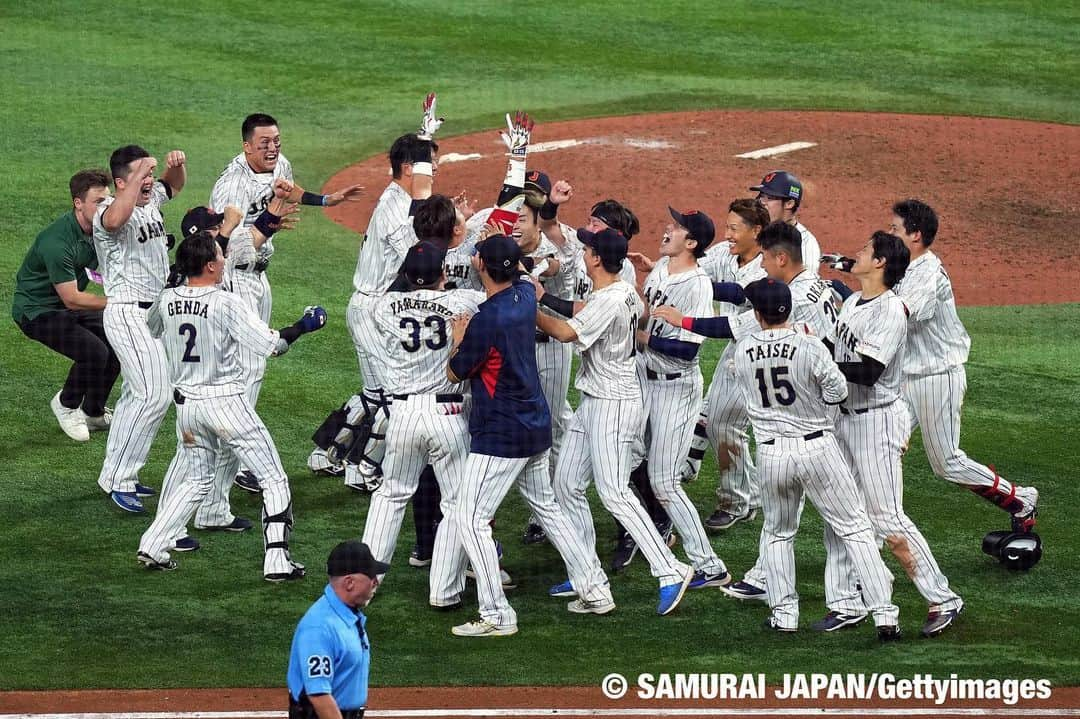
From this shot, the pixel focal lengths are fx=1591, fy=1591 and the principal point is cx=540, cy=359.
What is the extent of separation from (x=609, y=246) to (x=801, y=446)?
1301mm

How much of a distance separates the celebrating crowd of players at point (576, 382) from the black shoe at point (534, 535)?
22mm

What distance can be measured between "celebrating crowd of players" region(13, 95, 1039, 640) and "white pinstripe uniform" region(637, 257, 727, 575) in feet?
0.04

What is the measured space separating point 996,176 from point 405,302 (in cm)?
1010

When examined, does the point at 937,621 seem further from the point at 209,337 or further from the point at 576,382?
the point at 209,337

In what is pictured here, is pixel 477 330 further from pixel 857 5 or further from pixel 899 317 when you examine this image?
pixel 857 5

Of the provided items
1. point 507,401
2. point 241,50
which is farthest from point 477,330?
point 241,50

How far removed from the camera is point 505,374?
7.34 metres

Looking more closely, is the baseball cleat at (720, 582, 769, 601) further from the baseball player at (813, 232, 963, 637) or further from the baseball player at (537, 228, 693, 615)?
the baseball player at (813, 232, 963, 637)

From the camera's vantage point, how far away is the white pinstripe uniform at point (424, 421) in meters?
7.44

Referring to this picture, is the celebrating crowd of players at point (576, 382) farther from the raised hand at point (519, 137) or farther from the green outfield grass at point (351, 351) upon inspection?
the green outfield grass at point (351, 351)

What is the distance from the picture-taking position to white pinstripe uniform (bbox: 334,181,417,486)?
29.3 feet

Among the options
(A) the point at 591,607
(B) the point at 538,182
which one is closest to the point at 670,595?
(A) the point at 591,607

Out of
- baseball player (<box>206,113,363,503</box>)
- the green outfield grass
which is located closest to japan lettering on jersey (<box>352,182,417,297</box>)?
baseball player (<box>206,113,363,503</box>)

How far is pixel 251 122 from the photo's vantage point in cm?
945
